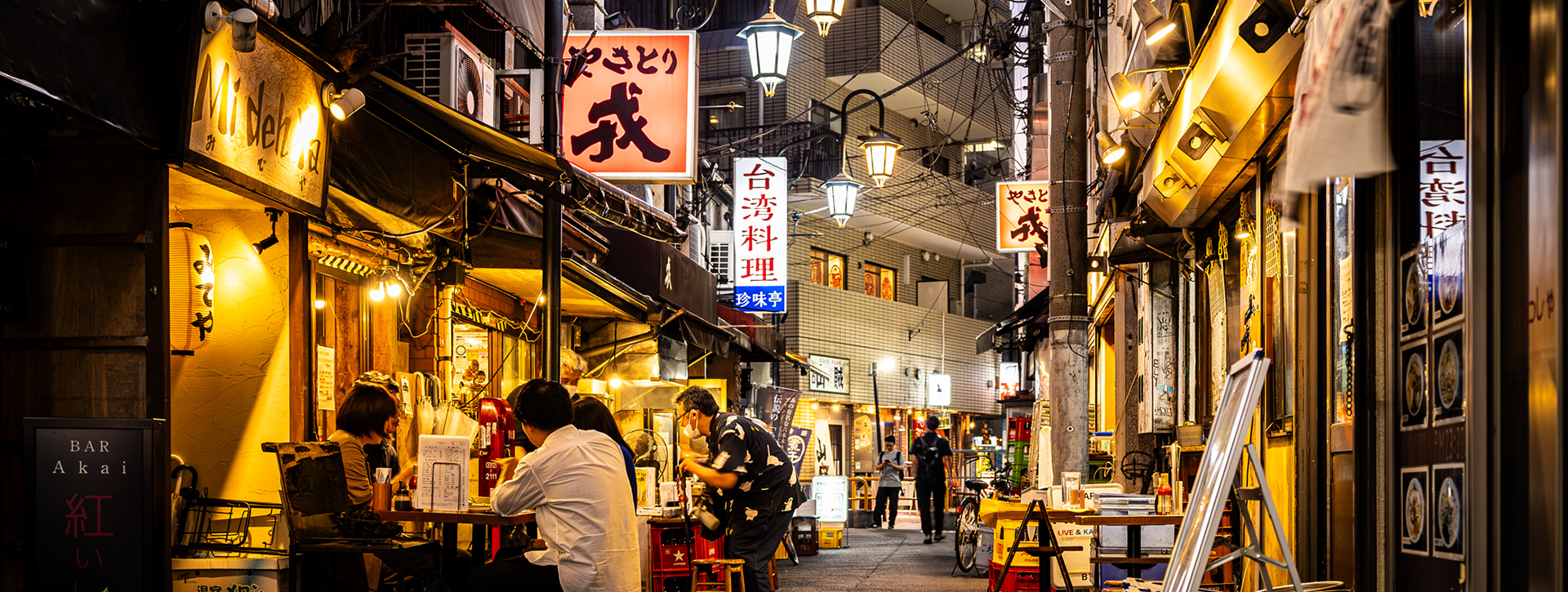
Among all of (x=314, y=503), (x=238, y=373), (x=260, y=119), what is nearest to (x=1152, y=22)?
(x=260, y=119)

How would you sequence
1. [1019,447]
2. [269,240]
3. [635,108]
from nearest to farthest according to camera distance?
[269,240] → [635,108] → [1019,447]

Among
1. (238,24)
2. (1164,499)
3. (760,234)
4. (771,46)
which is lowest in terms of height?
(1164,499)

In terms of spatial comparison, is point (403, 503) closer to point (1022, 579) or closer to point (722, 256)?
point (1022, 579)

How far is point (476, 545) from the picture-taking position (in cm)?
854

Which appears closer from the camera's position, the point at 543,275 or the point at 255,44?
the point at 255,44

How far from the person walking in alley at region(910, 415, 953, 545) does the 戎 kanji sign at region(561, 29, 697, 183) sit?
10.1 m

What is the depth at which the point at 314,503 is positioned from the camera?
7617mm

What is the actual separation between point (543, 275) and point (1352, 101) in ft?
27.7

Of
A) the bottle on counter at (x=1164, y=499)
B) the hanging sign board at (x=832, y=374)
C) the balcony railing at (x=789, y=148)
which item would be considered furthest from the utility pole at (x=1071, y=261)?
the hanging sign board at (x=832, y=374)

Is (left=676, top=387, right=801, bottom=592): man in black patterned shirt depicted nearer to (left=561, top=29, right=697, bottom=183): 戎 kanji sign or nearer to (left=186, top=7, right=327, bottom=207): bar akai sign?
(left=561, top=29, right=697, bottom=183): 戎 kanji sign

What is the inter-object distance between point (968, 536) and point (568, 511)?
10034 mm

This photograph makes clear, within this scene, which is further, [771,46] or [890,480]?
[890,480]

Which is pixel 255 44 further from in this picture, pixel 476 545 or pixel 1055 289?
pixel 1055 289

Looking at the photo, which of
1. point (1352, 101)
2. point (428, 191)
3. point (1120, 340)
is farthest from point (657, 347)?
point (1352, 101)
